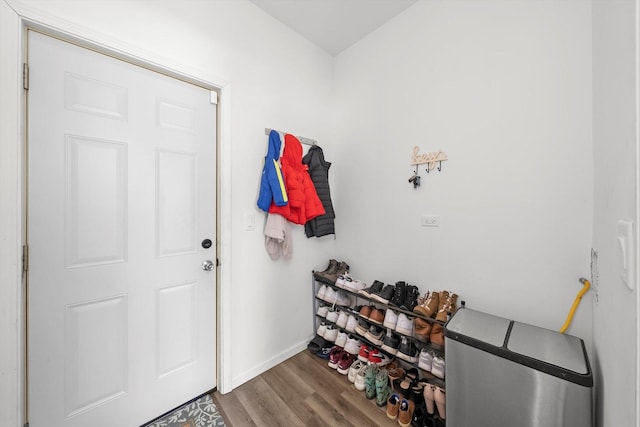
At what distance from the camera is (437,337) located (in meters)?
1.36

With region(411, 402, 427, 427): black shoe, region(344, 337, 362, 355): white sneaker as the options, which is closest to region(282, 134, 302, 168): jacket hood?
region(344, 337, 362, 355): white sneaker

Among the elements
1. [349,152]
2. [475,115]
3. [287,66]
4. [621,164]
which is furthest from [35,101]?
[475,115]

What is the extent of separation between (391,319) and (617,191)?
1294 millimetres

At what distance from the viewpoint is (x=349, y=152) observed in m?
2.21

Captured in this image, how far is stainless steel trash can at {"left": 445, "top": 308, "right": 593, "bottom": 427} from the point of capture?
868 millimetres

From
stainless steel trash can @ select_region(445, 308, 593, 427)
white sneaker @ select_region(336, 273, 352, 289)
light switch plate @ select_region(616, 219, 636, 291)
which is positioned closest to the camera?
light switch plate @ select_region(616, 219, 636, 291)

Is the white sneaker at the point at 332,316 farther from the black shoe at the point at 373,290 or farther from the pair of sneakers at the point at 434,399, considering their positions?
the pair of sneakers at the point at 434,399

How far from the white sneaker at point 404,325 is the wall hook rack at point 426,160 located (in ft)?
3.03

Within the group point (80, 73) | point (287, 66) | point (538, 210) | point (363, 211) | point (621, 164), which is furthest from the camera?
point (363, 211)

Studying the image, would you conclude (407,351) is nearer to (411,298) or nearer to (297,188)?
(411,298)

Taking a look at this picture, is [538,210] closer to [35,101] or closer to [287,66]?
[287,66]

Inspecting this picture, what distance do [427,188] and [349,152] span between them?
2.70 feet

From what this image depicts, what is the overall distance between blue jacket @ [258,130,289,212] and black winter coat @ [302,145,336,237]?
40cm

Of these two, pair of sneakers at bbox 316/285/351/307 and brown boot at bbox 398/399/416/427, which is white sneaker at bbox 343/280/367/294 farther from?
brown boot at bbox 398/399/416/427
